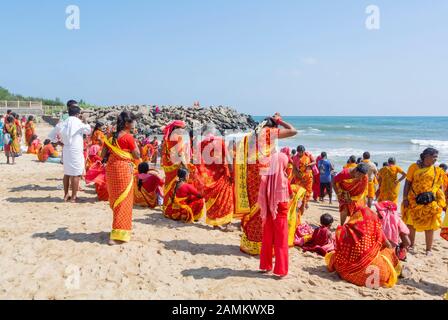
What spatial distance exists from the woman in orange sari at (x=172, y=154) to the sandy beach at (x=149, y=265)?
0.63 meters

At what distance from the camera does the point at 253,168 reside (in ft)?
16.5

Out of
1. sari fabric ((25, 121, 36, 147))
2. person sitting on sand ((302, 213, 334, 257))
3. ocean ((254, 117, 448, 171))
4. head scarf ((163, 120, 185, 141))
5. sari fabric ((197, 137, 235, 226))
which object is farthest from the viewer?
ocean ((254, 117, 448, 171))

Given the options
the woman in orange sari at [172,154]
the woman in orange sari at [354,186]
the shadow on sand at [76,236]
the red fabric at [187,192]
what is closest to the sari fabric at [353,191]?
the woman in orange sari at [354,186]

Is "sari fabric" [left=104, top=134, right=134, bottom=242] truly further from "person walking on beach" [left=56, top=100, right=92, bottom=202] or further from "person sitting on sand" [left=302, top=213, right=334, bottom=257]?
"person sitting on sand" [left=302, top=213, right=334, bottom=257]

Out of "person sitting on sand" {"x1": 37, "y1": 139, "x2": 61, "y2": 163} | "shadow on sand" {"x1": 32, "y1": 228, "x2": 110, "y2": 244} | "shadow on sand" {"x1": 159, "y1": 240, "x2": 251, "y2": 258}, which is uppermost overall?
"person sitting on sand" {"x1": 37, "y1": 139, "x2": 61, "y2": 163}

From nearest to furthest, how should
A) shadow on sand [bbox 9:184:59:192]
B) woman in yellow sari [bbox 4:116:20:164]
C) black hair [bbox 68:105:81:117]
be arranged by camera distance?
black hair [bbox 68:105:81:117] → shadow on sand [bbox 9:184:59:192] → woman in yellow sari [bbox 4:116:20:164]

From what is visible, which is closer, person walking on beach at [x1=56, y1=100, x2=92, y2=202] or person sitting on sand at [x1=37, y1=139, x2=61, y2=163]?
person walking on beach at [x1=56, y1=100, x2=92, y2=202]

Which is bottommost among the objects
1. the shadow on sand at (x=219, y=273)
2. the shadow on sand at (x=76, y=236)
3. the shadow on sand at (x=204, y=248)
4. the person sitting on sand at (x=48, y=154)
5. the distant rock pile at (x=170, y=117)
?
the shadow on sand at (x=219, y=273)

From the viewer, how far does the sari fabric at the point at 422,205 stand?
6.07 m

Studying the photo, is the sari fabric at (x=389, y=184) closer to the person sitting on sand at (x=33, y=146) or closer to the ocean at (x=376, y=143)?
the ocean at (x=376, y=143)

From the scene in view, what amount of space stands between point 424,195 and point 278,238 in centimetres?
299

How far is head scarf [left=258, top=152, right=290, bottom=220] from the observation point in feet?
14.4

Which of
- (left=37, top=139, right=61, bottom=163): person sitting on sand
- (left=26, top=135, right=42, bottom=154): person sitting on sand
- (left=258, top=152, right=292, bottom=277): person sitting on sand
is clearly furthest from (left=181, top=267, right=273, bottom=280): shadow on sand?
(left=26, top=135, right=42, bottom=154): person sitting on sand

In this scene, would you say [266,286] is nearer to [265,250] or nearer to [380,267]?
[265,250]
